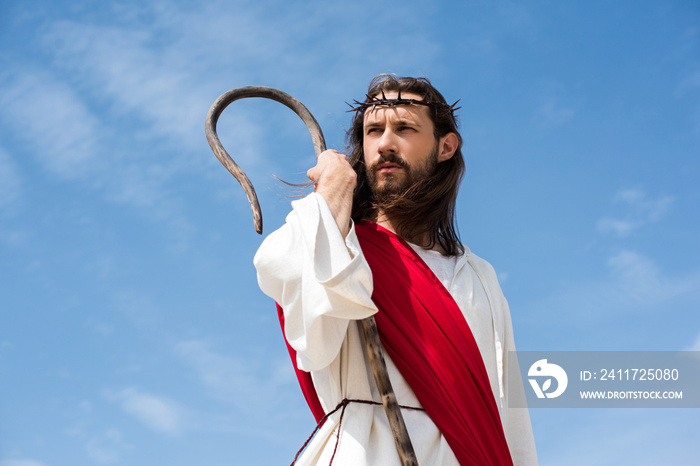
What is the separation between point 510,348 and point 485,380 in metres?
0.43

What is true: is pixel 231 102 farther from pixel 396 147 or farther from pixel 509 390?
pixel 509 390

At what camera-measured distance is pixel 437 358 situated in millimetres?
2863

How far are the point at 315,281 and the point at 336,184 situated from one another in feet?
1.58

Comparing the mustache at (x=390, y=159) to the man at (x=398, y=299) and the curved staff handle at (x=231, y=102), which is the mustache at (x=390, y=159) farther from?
the curved staff handle at (x=231, y=102)

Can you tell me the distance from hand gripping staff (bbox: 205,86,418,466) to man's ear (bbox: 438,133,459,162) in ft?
2.60

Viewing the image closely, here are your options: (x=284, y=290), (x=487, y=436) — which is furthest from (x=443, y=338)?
(x=284, y=290)

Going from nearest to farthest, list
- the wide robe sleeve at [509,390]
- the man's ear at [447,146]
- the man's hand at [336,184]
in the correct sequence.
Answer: the man's hand at [336,184] → the wide robe sleeve at [509,390] → the man's ear at [447,146]

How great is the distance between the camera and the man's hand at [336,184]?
9.09 ft

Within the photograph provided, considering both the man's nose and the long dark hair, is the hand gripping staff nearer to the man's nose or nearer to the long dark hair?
the man's nose

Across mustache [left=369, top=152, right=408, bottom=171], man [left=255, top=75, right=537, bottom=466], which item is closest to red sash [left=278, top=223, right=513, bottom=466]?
man [left=255, top=75, right=537, bottom=466]

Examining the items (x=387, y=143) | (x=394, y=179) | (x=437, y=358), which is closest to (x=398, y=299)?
(x=437, y=358)

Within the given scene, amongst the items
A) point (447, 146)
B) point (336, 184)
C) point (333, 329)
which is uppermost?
point (447, 146)

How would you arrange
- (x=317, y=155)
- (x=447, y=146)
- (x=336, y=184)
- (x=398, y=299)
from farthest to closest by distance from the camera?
(x=447, y=146) < (x=317, y=155) < (x=398, y=299) < (x=336, y=184)

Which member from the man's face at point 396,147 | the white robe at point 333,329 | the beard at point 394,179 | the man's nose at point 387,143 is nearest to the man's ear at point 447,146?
the man's face at point 396,147
